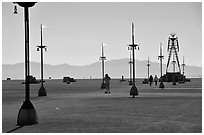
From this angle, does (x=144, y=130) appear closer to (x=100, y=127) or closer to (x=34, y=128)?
(x=100, y=127)

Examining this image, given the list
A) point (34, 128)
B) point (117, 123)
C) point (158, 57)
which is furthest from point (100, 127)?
point (158, 57)

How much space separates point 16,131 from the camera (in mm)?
12039

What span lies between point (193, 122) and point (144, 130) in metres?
2.59

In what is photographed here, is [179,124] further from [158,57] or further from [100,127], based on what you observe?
[158,57]

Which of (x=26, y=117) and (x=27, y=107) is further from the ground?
(x=27, y=107)

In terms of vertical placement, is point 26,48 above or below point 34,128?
above

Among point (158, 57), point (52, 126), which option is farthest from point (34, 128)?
point (158, 57)

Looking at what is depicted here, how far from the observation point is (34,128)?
12586 mm

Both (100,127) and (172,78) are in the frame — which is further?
(172,78)

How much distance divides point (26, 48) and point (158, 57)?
60.7 metres

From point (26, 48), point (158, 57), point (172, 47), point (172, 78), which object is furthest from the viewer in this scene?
point (172, 47)

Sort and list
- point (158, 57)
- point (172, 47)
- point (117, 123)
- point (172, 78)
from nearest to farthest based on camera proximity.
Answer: point (117, 123)
point (158, 57)
point (172, 78)
point (172, 47)

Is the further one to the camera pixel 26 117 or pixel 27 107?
pixel 27 107

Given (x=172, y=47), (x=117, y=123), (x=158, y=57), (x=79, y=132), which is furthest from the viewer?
(x=172, y=47)
